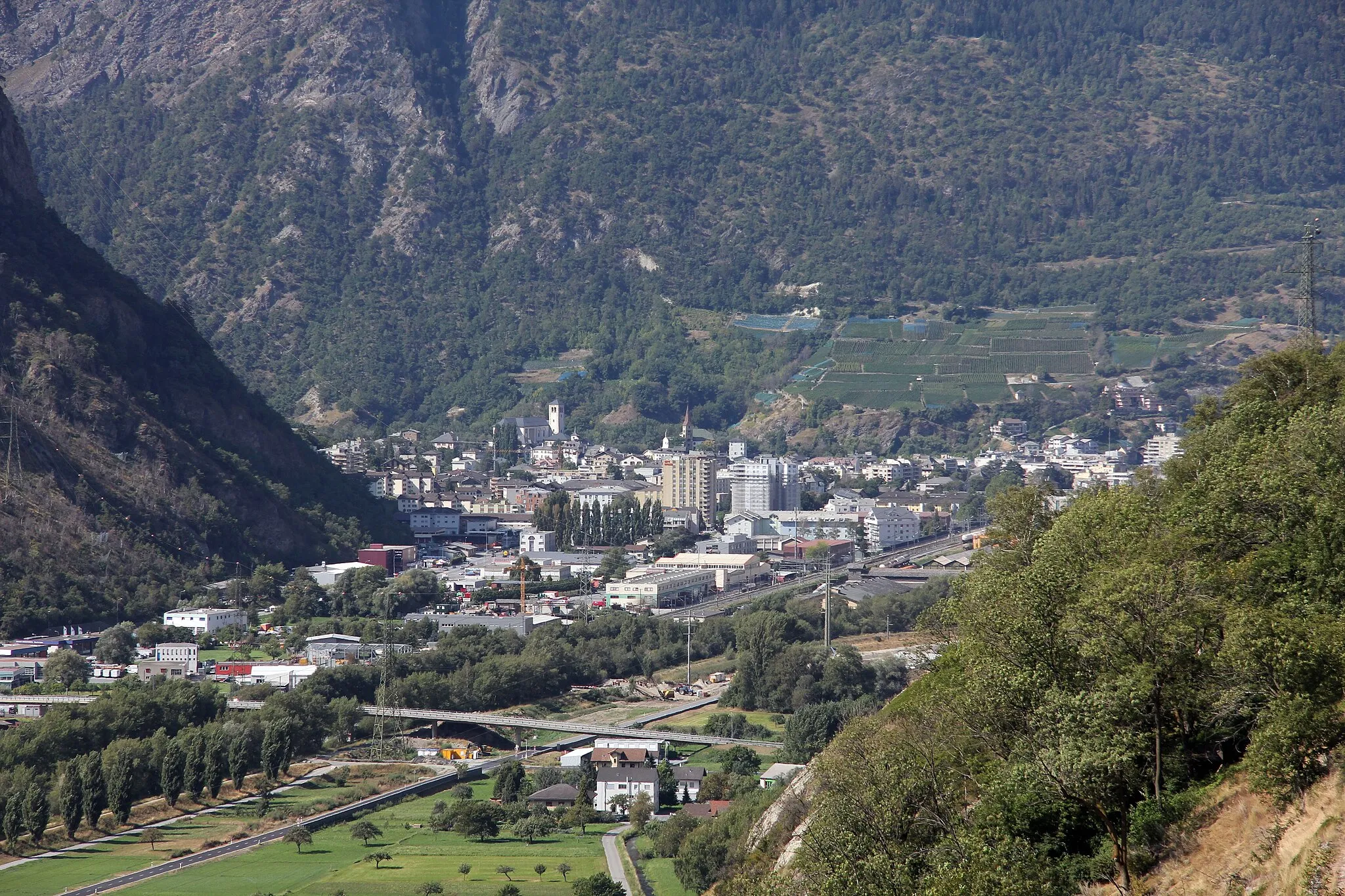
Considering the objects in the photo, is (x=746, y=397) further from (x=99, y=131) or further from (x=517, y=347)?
(x=99, y=131)

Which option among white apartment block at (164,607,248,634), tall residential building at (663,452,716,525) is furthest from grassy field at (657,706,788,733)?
tall residential building at (663,452,716,525)

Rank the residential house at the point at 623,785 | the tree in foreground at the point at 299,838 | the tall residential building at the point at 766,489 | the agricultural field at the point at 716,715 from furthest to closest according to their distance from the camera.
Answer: the tall residential building at the point at 766,489
the agricultural field at the point at 716,715
the residential house at the point at 623,785
the tree in foreground at the point at 299,838

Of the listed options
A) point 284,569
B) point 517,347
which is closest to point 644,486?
point 284,569

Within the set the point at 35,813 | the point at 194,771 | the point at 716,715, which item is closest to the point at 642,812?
the point at 716,715

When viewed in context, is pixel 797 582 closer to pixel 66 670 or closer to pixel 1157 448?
pixel 66 670

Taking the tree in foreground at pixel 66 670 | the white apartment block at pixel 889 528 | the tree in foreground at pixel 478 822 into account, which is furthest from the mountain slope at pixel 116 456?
the tree in foreground at pixel 478 822

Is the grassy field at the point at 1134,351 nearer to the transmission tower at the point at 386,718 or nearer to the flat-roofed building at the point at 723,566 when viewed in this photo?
the flat-roofed building at the point at 723,566

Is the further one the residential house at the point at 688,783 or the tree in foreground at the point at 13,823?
the residential house at the point at 688,783
